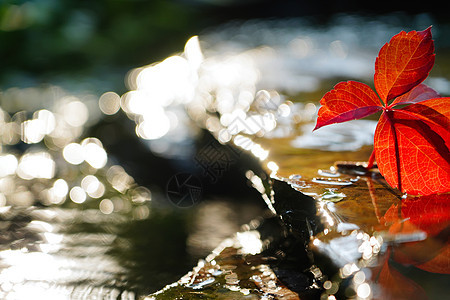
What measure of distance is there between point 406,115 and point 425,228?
28 centimetres

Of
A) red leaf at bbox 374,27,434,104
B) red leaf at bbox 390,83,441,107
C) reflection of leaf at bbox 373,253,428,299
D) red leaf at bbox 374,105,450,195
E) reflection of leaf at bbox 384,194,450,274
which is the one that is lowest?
reflection of leaf at bbox 373,253,428,299

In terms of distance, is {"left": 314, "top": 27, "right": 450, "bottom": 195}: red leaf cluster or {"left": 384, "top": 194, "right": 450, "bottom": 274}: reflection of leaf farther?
{"left": 314, "top": 27, "right": 450, "bottom": 195}: red leaf cluster

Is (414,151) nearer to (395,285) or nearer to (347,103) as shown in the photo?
(347,103)

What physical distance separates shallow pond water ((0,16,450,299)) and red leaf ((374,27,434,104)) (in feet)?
0.91

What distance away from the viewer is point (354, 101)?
1047mm

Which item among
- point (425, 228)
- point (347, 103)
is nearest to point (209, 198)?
point (347, 103)

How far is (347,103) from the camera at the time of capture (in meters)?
1.04

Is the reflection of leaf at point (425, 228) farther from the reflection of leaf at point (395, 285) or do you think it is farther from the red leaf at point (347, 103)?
the red leaf at point (347, 103)

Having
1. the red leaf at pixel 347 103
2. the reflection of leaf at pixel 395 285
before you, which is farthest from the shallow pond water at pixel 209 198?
the red leaf at pixel 347 103

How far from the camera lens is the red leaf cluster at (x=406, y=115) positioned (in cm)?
97

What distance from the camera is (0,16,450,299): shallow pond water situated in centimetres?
93

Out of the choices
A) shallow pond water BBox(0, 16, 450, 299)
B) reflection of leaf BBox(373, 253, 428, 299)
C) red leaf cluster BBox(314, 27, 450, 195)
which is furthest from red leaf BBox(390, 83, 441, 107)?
reflection of leaf BBox(373, 253, 428, 299)

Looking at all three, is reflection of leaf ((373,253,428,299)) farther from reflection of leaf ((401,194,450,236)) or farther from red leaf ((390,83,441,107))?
red leaf ((390,83,441,107))

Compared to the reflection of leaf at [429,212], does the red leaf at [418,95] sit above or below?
above
